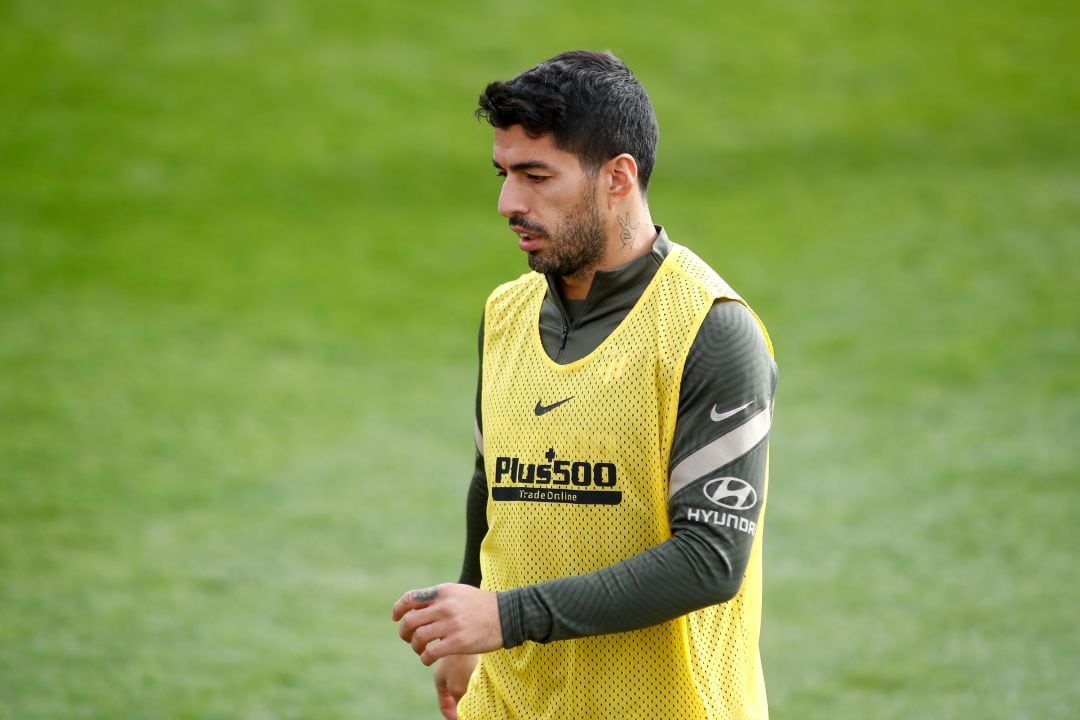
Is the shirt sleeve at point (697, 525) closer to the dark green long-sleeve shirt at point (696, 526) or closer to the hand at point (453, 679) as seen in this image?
the dark green long-sleeve shirt at point (696, 526)

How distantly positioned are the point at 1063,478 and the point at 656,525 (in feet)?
18.8

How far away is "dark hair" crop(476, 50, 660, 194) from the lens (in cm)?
222

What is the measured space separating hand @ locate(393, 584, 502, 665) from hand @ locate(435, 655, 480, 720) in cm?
61

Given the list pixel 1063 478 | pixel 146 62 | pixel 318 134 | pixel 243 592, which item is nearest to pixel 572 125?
pixel 243 592

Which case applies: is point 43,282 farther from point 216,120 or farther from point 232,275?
point 216,120

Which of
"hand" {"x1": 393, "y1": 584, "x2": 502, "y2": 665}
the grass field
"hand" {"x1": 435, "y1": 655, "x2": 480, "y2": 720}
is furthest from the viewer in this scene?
the grass field

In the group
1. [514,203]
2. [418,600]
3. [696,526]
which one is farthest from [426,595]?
[514,203]

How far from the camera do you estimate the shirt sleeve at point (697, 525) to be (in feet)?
6.92

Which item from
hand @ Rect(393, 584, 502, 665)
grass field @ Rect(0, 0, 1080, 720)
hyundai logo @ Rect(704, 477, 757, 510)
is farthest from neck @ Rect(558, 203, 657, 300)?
grass field @ Rect(0, 0, 1080, 720)

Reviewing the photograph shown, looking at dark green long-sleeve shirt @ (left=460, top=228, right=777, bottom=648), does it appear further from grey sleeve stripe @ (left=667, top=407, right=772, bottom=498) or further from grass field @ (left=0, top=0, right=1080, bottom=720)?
grass field @ (left=0, top=0, right=1080, bottom=720)

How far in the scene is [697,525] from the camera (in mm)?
2129

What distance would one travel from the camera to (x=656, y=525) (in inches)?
89.1

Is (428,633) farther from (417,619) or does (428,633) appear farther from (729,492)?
(729,492)

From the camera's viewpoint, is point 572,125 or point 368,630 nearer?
point 572,125
